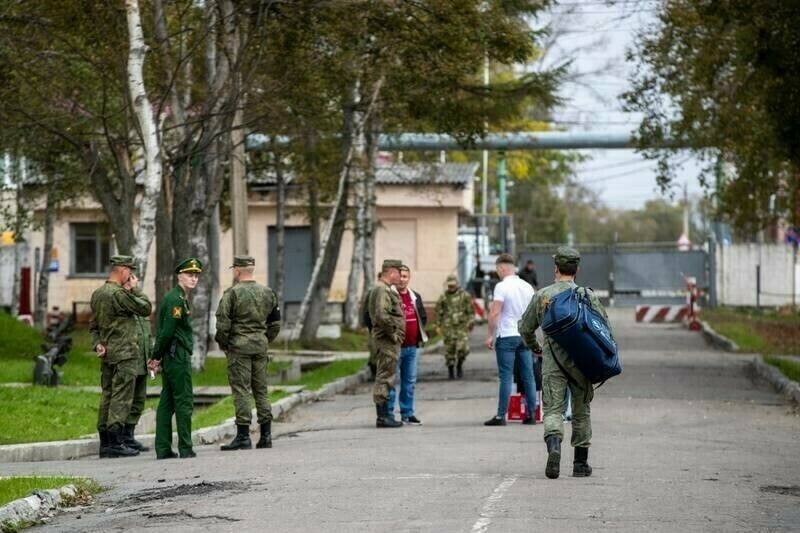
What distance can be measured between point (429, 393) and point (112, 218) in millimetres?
5910

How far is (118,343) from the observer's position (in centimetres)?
1603

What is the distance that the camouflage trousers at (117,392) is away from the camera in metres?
15.9

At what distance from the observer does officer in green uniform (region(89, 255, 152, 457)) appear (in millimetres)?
15922

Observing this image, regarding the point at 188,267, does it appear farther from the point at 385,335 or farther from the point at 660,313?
the point at 660,313

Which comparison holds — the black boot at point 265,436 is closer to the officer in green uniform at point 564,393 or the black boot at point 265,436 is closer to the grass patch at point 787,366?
the officer in green uniform at point 564,393

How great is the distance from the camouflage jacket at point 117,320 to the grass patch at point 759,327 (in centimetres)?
1883

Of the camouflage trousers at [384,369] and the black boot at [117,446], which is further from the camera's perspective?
the camouflage trousers at [384,369]

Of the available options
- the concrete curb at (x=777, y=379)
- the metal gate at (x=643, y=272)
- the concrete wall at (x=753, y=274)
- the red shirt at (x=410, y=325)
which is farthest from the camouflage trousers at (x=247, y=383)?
the concrete wall at (x=753, y=274)

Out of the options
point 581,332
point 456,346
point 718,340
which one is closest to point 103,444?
point 581,332

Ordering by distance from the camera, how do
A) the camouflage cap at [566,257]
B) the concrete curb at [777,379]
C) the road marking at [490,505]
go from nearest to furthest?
the road marking at [490,505] → the camouflage cap at [566,257] → the concrete curb at [777,379]

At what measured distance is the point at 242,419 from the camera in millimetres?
15883

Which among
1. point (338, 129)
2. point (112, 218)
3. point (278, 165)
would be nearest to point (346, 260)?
point (278, 165)

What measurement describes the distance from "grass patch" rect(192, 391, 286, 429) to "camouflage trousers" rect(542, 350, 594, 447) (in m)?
5.80

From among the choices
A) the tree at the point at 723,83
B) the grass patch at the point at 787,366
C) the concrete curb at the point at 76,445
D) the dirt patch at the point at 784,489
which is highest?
the tree at the point at 723,83
